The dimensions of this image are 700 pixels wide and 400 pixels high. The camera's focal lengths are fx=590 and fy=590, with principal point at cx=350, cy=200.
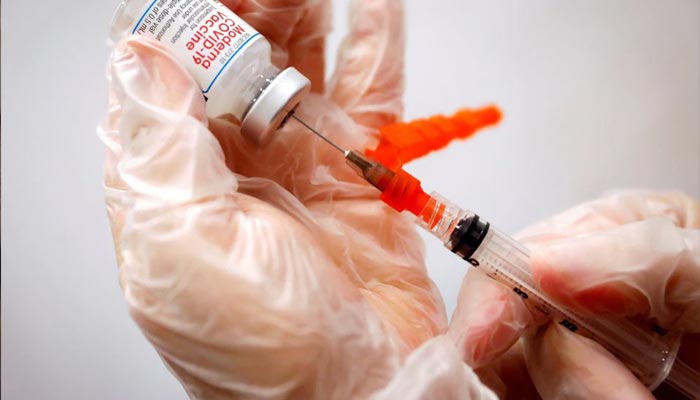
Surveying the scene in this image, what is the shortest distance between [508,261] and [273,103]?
310 mm

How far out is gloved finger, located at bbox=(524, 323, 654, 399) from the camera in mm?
602

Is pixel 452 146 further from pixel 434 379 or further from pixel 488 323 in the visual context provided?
pixel 434 379

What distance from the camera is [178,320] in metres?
0.51

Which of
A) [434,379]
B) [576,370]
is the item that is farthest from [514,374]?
[434,379]

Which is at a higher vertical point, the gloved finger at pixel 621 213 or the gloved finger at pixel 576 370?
the gloved finger at pixel 621 213

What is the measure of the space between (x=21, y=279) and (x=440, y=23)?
872 mm

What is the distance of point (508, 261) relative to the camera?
0.66 metres

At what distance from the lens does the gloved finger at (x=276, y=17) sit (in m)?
0.73

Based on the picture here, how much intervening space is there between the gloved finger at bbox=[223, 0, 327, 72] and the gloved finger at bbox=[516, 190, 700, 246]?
40 centimetres

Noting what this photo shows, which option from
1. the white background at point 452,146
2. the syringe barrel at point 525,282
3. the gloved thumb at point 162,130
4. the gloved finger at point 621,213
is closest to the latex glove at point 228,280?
the gloved thumb at point 162,130

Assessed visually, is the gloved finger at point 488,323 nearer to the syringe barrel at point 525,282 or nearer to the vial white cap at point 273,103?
the syringe barrel at point 525,282

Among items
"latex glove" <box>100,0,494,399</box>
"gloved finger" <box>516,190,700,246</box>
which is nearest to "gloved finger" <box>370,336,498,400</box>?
"latex glove" <box>100,0,494,399</box>

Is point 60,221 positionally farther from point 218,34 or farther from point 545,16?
point 545,16

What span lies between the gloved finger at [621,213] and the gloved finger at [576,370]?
0.15m
